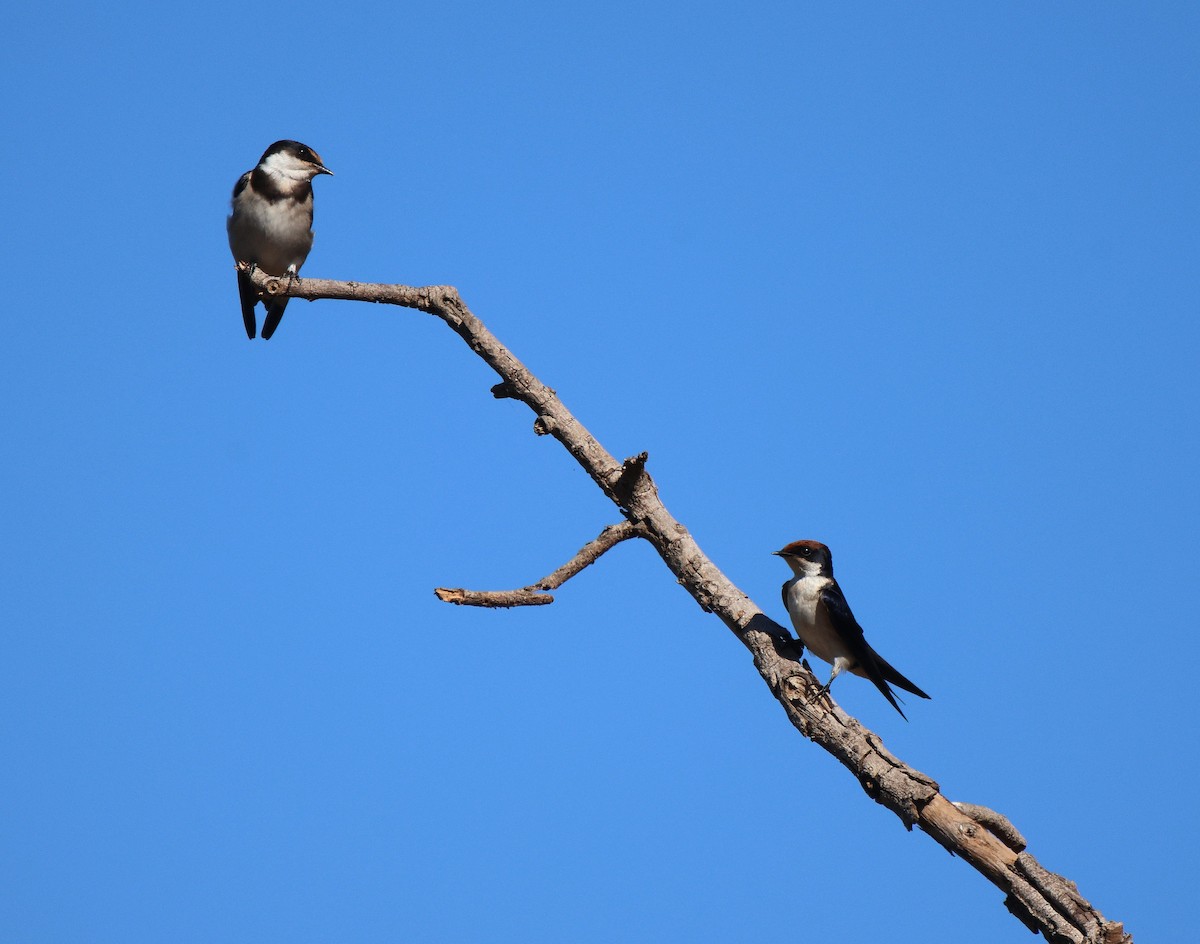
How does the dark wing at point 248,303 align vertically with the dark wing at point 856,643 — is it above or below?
above

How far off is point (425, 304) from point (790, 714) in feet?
9.93

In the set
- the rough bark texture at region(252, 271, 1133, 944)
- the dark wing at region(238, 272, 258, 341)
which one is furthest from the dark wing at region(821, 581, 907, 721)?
the dark wing at region(238, 272, 258, 341)

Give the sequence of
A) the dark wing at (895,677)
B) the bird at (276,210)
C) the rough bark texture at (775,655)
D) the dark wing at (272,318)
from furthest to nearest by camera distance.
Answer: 1. the dark wing at (272,318)
2. the bird at (276,210)
3. the dark wing at (895,677)
4. the rough bark texture at (775,655)

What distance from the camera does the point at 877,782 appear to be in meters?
5.17

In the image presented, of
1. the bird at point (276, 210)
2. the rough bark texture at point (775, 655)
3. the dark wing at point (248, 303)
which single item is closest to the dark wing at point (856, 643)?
the rough bark texture at point (775, 655)

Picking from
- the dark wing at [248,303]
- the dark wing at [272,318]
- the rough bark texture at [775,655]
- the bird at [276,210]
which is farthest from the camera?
the dark wing at [272,318]

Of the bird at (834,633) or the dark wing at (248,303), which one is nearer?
the bird at (834,633)

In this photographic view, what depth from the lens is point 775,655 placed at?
5762mm

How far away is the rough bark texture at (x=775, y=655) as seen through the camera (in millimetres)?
4738

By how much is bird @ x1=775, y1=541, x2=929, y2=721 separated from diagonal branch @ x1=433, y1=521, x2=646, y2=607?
1.53 meters

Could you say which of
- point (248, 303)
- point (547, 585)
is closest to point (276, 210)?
point (248, 303)

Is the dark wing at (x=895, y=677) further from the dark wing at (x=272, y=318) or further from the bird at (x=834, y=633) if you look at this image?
the dark wing at (x=272, y=318)

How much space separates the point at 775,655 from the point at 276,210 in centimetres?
694

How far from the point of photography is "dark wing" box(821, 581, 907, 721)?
276 inches
